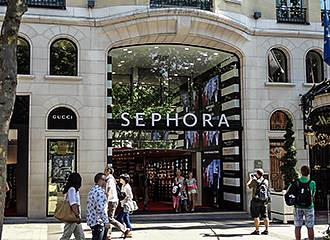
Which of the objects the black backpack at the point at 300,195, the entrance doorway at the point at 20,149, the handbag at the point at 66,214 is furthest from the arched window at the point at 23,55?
the black backpack at the point at 300,195

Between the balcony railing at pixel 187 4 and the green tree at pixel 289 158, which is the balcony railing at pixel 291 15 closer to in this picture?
the balcony railing at pixel 187 4

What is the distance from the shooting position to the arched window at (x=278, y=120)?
18.3 meters

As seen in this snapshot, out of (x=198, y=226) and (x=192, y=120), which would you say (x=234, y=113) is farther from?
(x=198, y=226)

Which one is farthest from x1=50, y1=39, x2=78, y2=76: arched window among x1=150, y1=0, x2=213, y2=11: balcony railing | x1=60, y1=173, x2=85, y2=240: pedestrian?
x1=60, y1=173, x2=85, y2=240: pedestrian

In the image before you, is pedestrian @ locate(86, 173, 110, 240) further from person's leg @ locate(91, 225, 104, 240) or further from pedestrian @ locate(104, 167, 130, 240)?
pedestrian @ locate(104, 167, 130, 240)

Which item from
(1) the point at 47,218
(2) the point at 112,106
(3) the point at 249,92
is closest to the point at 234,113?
(3) the point at 249,92

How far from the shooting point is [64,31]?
658 inches

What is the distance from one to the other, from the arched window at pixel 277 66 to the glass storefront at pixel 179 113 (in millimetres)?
1284

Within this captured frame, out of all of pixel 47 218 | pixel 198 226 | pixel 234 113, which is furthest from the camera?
pixel 234 113

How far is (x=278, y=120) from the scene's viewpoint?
18.4 m

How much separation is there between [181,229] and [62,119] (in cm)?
559

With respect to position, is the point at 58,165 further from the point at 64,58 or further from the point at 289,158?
the point at 289,158

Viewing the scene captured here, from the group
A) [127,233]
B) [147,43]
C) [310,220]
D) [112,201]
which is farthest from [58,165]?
[310,220]

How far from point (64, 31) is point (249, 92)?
6.96 meters
